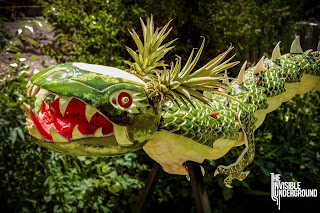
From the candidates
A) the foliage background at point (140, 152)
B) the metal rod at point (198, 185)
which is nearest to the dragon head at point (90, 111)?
the metal rod at point (198, 185)

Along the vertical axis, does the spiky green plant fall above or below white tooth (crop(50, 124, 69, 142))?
above

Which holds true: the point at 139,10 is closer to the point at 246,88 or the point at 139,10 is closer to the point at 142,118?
the point at 246,88

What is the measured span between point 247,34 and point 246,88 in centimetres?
168

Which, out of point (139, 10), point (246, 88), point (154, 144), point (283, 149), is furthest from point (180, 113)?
point (283, 149)

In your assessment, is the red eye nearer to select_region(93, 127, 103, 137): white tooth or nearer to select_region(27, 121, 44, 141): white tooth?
select_region(93, 127, 103, 137): white tooth

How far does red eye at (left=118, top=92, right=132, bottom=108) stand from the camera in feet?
2.67

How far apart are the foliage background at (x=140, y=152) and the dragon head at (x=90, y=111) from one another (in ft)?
2.00

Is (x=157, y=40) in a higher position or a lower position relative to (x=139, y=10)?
higher

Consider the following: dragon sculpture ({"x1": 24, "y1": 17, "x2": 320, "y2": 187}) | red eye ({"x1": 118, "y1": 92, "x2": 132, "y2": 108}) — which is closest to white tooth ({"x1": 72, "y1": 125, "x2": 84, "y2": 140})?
dragon sculpture ({"x1": 24, "y1": 17, "x2": 320, "y2": 187})

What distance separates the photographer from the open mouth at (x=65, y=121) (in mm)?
796

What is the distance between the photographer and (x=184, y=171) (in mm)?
1146

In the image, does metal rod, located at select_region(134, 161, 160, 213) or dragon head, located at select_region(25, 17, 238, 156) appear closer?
dragon head, located at select_region(25, 17, 238, 156)

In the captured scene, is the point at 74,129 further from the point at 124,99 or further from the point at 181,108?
the point at 181,108

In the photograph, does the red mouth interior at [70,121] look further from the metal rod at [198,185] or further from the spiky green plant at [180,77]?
the metal rod at [198,185]
